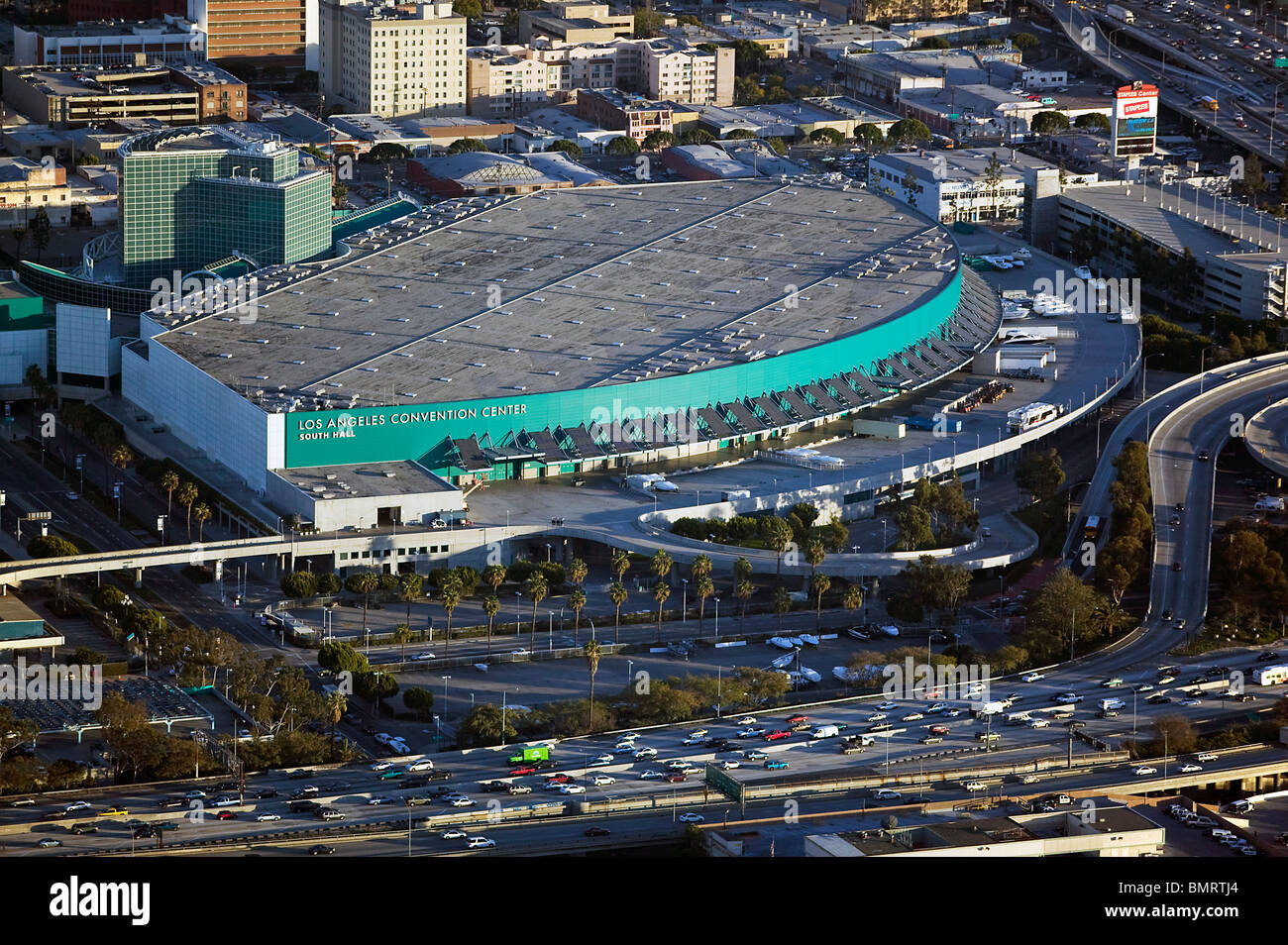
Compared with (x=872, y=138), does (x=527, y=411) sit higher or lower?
lower

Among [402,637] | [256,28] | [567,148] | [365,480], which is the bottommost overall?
[402,637]

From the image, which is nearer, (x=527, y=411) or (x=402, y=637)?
(x=402, y=637)

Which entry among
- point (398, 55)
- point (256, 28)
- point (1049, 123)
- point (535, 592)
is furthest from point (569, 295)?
point (256, 28)

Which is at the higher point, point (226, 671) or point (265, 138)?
point (265, 138)

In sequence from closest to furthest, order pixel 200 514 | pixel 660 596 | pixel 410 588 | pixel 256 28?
pixel 660 596, pixel 410 588, pixel 200 514, pixel 256 28

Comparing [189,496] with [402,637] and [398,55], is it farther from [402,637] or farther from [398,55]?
[398,55]

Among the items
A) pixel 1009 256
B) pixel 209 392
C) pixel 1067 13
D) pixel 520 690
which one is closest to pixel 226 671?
pixel 520 690

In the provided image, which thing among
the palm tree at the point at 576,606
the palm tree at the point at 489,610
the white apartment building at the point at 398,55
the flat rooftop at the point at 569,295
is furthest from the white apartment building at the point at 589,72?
the palm tree at the point at 489,610

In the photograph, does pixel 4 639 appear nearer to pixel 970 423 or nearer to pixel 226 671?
pixel 226 671
